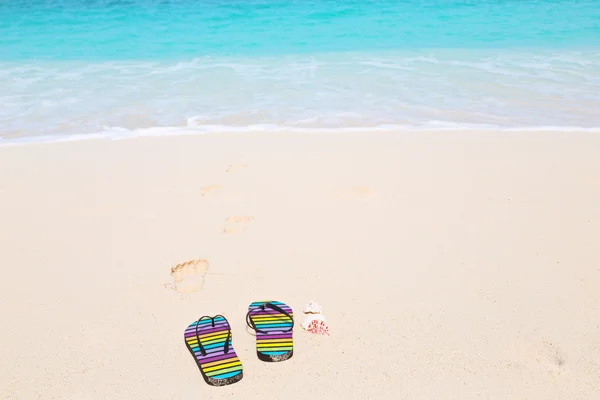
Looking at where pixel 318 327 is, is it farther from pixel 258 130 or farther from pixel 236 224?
pixel 258 130

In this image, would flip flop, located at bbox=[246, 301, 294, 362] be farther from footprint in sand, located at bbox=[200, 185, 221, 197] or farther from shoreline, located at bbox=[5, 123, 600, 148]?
shoreline, located at bbox=[5, 123, 600, 148]

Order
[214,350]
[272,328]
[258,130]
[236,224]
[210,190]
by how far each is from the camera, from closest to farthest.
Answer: [214,350] → [272,328] → [236,224] → [210,190] → [258,130]

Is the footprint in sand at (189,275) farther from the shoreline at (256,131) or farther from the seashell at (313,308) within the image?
the shoreline at (256,131)

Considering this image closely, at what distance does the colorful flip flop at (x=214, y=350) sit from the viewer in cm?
245

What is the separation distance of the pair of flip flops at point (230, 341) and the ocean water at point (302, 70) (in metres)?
3.98

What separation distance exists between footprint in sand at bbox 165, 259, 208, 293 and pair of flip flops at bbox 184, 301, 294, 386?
1.16ft

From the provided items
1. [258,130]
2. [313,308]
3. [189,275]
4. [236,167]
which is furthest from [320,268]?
[258,130]

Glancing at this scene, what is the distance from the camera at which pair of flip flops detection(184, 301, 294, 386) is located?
97.7 inches

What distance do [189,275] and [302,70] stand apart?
7.31 meters

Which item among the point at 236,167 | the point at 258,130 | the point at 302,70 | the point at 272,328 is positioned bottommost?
the point at 302,70

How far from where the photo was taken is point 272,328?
8.87 feet

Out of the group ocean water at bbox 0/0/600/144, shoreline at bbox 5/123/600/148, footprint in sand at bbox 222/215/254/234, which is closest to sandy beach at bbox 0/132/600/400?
footprint in sand at bbox 222/215/254/234

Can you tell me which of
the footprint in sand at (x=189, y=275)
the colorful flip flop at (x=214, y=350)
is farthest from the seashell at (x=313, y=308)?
the footprint in sand at (x=189, y=275)

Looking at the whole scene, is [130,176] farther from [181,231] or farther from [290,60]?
[290,60]
